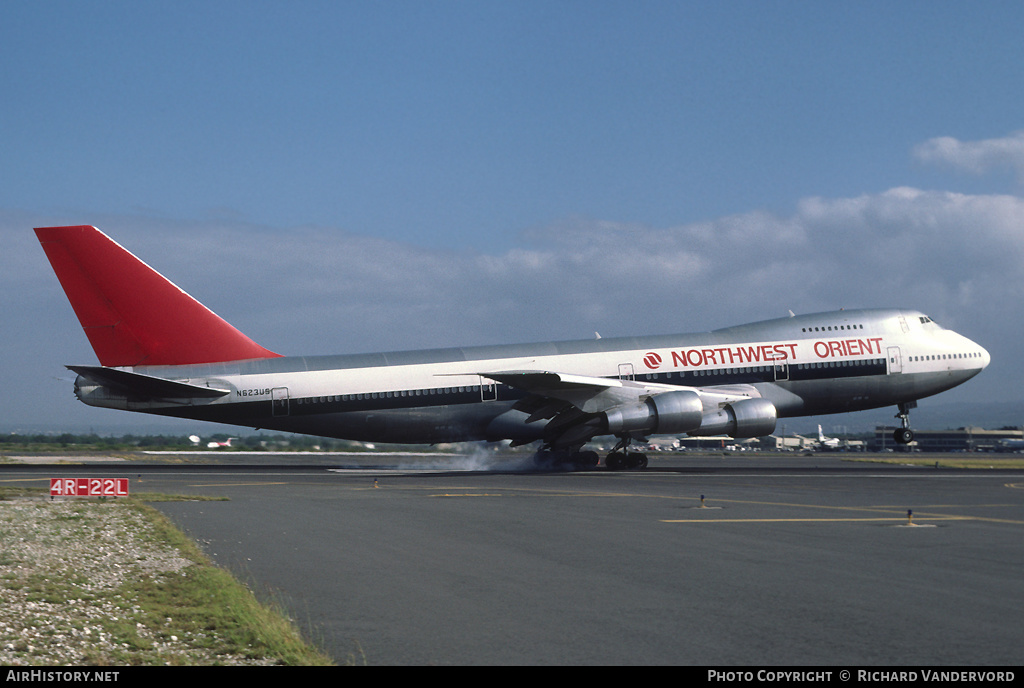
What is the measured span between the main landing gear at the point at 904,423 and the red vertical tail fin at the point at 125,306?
105 feet

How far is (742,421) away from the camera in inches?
1489

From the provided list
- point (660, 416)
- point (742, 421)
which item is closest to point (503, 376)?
point (660, 416)

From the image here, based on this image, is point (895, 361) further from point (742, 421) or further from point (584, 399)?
point (584, 399)

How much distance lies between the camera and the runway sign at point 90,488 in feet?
82.3

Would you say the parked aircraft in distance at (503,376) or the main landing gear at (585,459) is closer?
the parked aircraft in distance at (503,376)

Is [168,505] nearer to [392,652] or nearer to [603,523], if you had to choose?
[603,523]

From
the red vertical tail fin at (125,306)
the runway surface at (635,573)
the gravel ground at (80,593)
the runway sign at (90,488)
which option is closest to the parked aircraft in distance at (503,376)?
the red vertical tail fin at (125,306)

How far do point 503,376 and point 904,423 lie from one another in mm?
21763

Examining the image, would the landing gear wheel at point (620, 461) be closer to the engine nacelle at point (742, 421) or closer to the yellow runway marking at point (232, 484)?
the engine nacelle at point (742, 421)

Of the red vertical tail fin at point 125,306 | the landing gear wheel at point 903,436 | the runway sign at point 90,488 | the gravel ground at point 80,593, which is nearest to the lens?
the gravel ground at point 80,593

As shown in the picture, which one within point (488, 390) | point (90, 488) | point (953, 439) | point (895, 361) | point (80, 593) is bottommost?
point (953, 439)

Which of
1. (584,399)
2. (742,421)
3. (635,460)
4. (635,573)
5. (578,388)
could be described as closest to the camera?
(635,573)

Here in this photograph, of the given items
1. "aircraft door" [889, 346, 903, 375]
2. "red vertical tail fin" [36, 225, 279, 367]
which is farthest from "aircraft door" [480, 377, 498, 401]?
"aircraft door" [889, 346, 903, 375]
